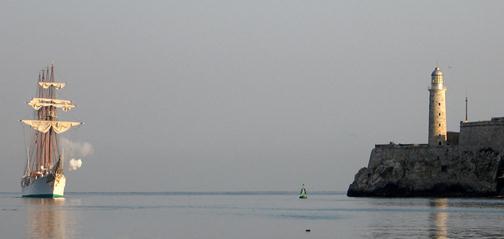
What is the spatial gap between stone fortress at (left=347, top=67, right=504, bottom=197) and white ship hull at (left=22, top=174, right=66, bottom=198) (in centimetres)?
3564

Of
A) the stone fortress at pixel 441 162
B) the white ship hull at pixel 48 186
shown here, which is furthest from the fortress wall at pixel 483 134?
the white ship hull at pixel 48 186

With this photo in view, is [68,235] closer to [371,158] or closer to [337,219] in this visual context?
[337,219]

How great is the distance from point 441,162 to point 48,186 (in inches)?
1868

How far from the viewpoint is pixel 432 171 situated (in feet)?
318

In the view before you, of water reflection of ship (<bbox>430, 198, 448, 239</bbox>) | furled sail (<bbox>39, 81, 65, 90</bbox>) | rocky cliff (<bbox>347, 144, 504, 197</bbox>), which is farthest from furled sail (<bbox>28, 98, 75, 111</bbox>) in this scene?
water reflection of ship (<bbox>430, 198, 448, 239</bbox>)

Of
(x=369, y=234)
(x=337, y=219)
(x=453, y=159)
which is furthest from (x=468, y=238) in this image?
(x=453, y=159)

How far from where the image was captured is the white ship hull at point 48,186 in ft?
382

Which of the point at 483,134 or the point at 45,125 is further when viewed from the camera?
the point at 45,125

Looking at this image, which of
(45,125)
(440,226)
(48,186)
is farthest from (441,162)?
(45,125)

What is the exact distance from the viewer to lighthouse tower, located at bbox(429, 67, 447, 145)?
99062mm

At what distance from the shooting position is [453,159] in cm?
9519

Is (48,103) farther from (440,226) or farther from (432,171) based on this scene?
(440,226)

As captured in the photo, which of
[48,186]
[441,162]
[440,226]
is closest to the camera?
[440,226]

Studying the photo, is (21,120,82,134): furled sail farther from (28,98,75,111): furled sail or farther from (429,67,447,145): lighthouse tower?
(429,67,447,145): lighthouse tower
